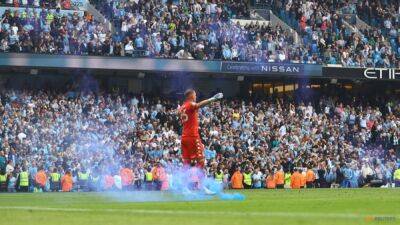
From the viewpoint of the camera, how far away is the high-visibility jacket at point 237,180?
3838 cm

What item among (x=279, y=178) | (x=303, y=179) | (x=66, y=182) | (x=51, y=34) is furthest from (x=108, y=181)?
(x=303, y=179)

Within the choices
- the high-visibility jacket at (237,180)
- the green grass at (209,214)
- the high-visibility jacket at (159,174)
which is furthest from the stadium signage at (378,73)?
the green grass at (209,214)

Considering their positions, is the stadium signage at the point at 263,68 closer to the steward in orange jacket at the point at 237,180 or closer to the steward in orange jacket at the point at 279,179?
the steward in orange jacket at the point at 279,179

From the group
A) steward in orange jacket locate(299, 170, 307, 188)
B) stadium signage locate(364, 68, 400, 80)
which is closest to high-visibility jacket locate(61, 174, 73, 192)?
steward in orange jacket locate(299, 170, 307, 188)

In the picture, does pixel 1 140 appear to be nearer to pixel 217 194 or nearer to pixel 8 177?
pixel 8 177

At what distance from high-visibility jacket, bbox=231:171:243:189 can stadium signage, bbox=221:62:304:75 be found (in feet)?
27.5

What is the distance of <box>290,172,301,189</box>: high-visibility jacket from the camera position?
4000cm

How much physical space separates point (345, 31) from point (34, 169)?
874 inches

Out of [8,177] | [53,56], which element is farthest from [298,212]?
[53,56]

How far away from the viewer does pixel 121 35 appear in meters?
44.2

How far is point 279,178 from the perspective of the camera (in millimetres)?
40062

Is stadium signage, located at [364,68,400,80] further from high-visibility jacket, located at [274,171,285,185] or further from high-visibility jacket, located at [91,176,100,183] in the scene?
high-visibility jacket, located at [91,176,100,183]

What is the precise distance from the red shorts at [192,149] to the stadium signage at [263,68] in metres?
25.9

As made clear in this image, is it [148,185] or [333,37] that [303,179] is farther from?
[333,37]
